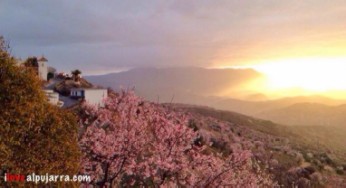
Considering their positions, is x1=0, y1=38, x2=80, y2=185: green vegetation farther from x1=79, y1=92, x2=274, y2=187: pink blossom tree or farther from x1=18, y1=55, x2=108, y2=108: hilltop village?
x1=18, y1=55, x2=108, y2=108: hilltop village

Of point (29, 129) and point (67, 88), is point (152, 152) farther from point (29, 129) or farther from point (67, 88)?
point (67, 88)

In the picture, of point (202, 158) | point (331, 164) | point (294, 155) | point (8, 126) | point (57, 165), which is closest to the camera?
point (8, 126)

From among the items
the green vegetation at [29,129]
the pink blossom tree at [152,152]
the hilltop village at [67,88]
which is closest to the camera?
the green vegetation at [29,129]

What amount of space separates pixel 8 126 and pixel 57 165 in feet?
6.11

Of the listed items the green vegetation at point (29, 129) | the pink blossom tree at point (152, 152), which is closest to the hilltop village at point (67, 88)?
the pink blossom tree at point (152, 152)

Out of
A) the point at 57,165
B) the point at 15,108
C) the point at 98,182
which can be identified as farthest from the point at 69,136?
the point at 98,182

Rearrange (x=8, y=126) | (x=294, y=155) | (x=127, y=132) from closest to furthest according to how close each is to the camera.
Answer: (x=8, y=126), (x=127, y=132), (x=294, y=155)

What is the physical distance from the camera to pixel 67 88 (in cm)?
5747

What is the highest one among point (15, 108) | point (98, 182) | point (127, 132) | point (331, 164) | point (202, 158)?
point (15, 108)

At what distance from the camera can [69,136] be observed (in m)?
12.2

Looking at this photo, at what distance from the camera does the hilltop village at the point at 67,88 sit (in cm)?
4776

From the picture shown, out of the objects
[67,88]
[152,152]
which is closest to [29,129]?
[152,152]

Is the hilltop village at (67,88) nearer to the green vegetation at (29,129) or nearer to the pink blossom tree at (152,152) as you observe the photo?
the pink blossom tree at (152,152)

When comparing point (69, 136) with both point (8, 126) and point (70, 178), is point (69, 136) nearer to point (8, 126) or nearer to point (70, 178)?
point (70, 178)
